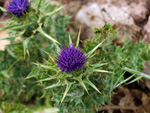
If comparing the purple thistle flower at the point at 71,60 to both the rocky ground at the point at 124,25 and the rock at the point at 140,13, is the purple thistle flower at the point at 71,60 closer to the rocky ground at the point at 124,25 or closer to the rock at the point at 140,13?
the rocky ground at the point at 124,25

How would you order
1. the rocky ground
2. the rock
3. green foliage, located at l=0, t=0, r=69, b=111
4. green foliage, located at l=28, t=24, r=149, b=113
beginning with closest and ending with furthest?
1. green foliage, located at l=28, t=24, r=149, b=113
2. the rocky ground
3. green foliage, located at l=0, t=0, r=69, b=111
4. the rock

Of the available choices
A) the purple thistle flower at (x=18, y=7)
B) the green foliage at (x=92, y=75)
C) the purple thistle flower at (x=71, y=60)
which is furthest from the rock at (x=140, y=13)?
the purple thistle flower at (x=18, y=7)

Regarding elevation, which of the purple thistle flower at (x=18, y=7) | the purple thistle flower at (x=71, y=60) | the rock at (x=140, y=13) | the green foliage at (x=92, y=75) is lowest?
the green foliage at (x=92, y=75)

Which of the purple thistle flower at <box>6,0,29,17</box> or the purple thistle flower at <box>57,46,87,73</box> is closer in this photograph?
the purple thistle flower at <box>57,46,87,73</box>

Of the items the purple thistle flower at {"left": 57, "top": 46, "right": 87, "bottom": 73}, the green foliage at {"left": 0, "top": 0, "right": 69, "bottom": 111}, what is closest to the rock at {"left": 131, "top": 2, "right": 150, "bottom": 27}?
the green foliage at {"left": 0, "top": 0, "right": 69, "bottom": 111}

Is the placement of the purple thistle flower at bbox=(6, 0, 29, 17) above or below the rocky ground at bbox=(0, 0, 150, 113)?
above

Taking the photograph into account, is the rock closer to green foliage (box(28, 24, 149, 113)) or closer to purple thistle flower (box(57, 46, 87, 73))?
green foliage (box(28, 24, 149, 113))
